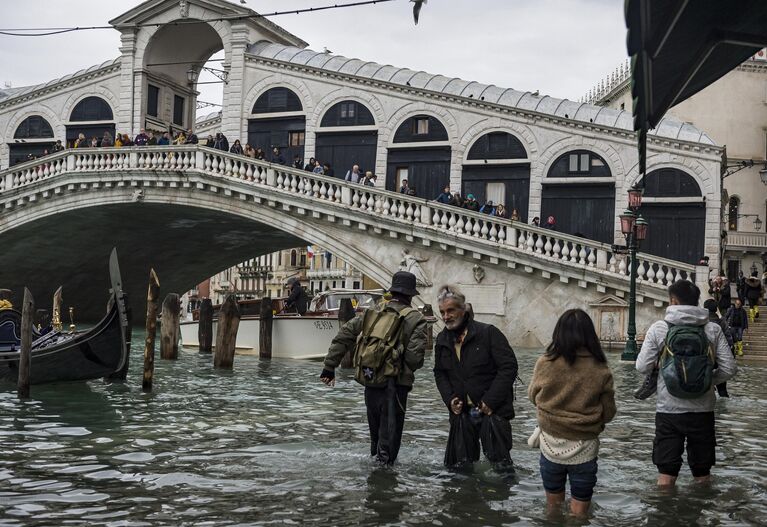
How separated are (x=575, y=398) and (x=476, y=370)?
1.21 metres

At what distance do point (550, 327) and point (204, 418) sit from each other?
1303 cm

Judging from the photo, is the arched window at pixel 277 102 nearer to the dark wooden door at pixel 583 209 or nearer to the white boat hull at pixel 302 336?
the dark wooden door at pixel 583 209


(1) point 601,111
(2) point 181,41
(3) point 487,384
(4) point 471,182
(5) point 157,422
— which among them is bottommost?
(5) point 157,422

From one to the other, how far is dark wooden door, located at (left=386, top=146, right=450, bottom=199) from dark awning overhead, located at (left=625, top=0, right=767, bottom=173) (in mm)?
21696

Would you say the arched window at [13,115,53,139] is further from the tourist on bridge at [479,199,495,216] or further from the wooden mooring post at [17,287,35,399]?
the wooden mooring post at [17,287,35,399]

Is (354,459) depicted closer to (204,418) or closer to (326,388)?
(204,418)

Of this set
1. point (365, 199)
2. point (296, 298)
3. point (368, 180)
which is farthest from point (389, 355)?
point (368, 180)

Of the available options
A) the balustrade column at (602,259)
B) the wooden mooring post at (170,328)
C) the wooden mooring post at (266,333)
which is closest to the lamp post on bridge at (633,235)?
the balustrade column at (602,259)

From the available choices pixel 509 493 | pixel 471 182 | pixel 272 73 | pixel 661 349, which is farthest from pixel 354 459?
pixel 272 73

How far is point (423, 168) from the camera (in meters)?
26.5

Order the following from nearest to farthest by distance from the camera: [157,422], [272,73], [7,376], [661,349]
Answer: [661,349]
[157,422]
[7,376]
[272,73]

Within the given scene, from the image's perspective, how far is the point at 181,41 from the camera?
31.1 m

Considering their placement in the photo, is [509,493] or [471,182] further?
[471,182]

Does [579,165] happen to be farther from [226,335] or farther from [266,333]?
[226,335]
